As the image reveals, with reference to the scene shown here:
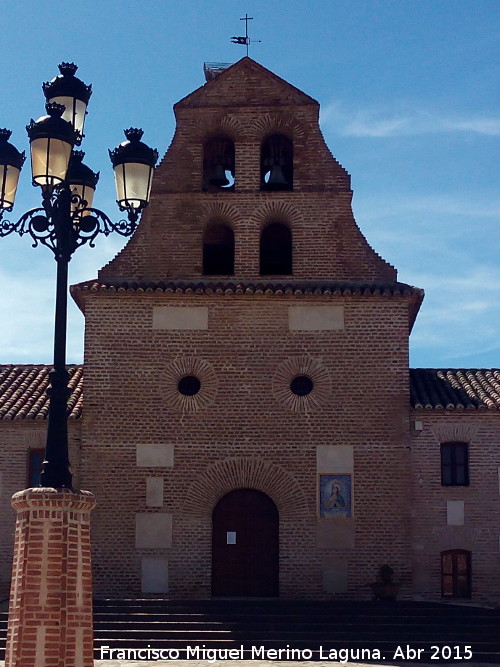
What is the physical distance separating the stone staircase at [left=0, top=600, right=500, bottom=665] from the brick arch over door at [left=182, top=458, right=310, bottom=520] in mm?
2422

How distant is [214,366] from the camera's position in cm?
2173

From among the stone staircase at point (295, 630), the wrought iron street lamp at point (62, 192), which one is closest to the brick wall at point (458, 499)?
the stone staircase at point (295, 630)

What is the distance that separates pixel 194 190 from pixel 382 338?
17.8 ft

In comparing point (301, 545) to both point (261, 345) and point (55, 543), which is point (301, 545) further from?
point (55, 543)

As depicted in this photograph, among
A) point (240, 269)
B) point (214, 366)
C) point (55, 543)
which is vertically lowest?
point (55, 543)

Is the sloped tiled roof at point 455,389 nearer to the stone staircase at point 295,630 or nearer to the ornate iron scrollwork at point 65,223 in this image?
the stone staircase at point 295,630

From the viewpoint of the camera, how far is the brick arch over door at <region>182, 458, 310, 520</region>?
2122cm

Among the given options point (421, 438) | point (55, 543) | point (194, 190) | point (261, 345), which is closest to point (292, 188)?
point (194, 190)

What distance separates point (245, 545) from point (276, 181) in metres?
8.17

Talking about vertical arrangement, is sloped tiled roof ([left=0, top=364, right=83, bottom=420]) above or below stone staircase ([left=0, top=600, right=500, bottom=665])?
above

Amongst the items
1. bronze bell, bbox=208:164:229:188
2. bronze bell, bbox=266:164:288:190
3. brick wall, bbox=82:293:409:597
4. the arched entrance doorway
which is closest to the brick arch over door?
brick wall, bbox=82:293:409:597

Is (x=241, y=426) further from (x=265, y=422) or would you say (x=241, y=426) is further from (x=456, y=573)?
(x=456, y=573)

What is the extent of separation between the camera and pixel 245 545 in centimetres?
2130

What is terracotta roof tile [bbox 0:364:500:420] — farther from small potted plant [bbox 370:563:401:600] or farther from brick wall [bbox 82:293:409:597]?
small potted plant [bbox 370:563:401:600]
